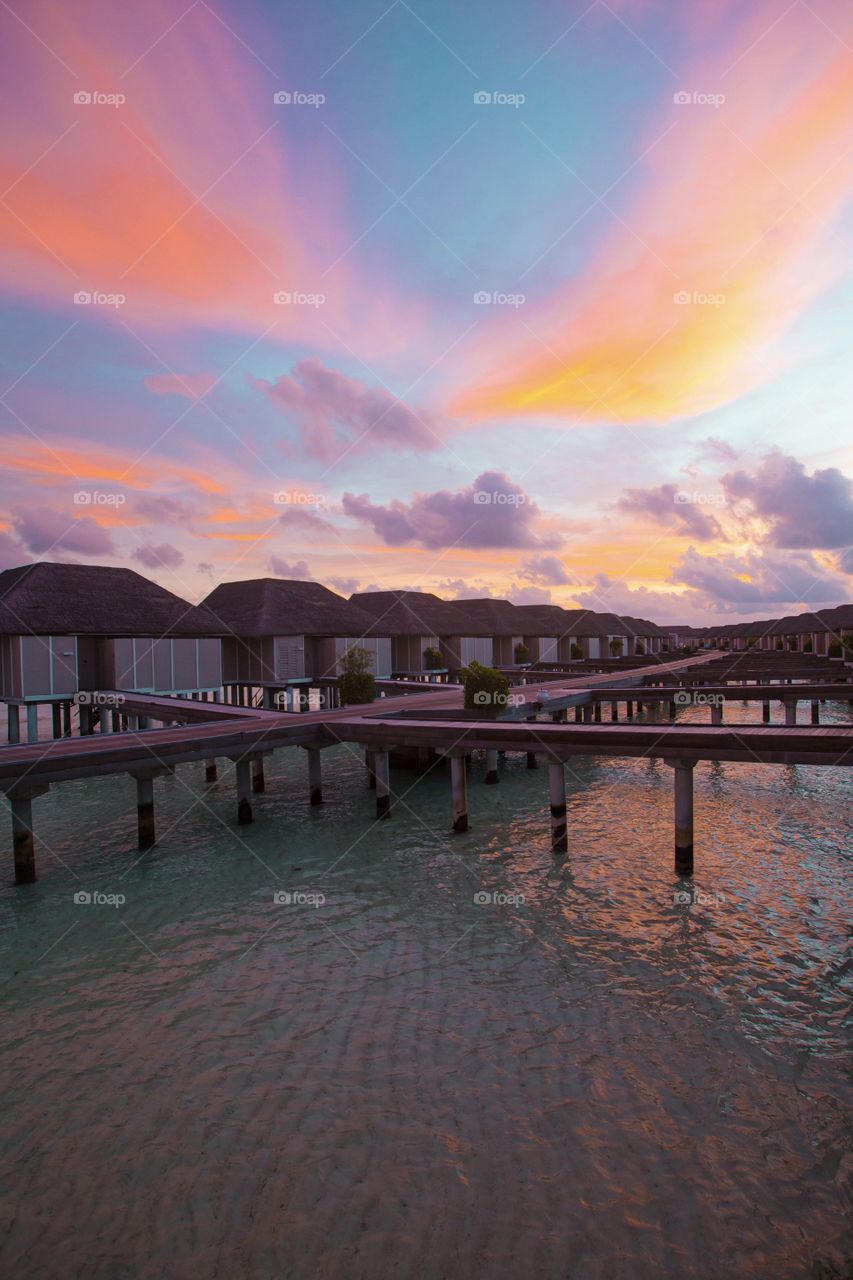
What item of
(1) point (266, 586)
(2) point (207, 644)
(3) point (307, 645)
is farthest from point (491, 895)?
(1) point (266, 586)

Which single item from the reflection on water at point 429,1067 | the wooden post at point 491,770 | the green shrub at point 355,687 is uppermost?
the green shrub at point 355,687

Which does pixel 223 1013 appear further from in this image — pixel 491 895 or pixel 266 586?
pixel 266 586

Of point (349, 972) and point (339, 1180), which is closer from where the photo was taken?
point (339, 1180)

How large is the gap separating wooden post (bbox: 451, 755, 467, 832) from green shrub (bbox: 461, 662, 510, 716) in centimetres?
440

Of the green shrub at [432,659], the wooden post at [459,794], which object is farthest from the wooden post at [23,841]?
the green shrub at [432,659]

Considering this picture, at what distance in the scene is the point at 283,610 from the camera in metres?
36.6

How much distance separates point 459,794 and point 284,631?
68.6ft

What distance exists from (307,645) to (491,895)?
2621 cm

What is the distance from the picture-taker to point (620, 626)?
75.8 meters

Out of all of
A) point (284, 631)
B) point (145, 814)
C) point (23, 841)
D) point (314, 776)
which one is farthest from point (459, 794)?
point (284, 631)

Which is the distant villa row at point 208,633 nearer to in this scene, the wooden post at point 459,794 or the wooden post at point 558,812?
the wooden post at point 459,794

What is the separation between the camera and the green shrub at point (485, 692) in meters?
20.8

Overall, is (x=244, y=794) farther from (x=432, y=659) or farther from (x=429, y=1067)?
(x=432, y=659)

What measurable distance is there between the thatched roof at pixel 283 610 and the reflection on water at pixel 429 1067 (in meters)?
21.6
